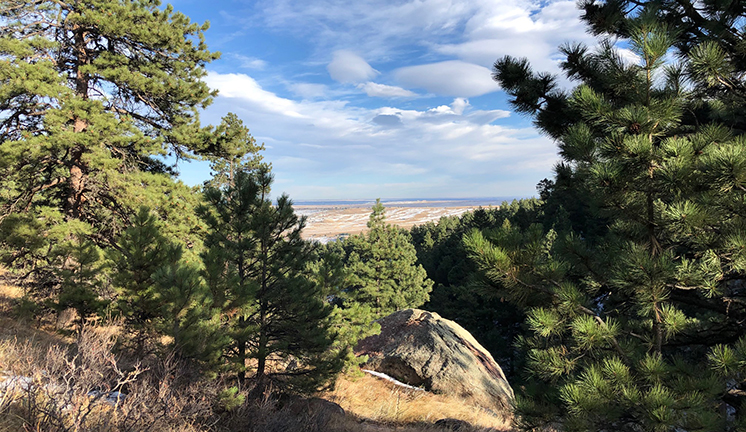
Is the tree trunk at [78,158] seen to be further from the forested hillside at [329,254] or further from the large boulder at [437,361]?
the large boulder at [437,361]

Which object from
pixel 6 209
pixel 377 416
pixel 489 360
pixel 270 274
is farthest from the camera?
pixel 489 360

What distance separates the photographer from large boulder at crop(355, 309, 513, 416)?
385 inches

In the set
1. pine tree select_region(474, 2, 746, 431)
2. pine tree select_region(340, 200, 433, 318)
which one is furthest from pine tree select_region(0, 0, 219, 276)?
pine tree select_region(340, 200, 433, 318)

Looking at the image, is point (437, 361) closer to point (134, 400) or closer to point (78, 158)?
point (134, 400)

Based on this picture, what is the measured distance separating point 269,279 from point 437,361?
6143 mm

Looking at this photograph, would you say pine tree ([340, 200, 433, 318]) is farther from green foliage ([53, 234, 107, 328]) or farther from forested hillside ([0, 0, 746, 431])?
green foliage ([53, 234, 107, 328])

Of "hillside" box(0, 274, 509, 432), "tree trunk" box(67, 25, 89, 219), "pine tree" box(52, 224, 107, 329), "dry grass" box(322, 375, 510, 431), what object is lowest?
"dry grass" box(322, 375, 510, 431)

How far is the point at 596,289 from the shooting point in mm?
3846

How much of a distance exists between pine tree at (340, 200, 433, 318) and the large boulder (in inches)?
514

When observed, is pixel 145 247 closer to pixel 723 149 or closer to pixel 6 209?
pixel 6 209

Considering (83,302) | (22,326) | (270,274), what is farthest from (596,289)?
(22,326)

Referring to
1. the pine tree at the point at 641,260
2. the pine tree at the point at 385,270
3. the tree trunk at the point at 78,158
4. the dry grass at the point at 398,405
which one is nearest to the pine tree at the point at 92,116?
→ the tree trunk at the point at 78,158

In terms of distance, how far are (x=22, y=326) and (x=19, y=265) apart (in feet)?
9.36

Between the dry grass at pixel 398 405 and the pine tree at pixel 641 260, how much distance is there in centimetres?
452
